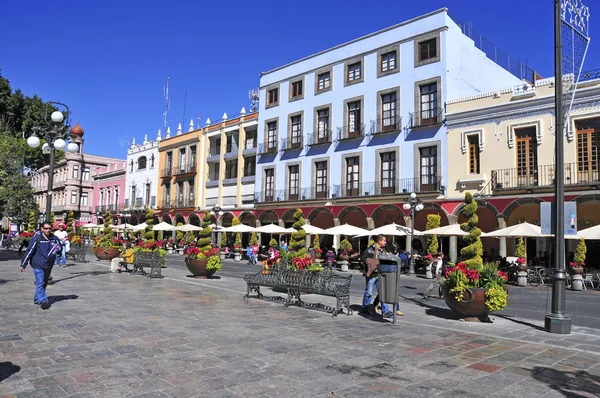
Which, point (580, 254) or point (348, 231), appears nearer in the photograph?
point (580, 254)

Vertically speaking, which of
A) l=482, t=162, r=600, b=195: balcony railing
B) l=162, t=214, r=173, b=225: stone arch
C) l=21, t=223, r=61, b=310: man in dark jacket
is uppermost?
l=482, t=162, r=600, b=195: balcony railing

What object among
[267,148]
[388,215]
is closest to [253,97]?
[267,148]

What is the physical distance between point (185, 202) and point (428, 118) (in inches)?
1020

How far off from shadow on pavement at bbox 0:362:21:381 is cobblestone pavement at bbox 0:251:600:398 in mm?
10

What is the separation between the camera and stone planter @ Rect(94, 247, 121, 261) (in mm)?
22562

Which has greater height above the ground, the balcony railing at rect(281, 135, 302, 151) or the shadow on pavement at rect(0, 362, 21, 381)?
the balcony railing at rect(281, 135, 302, 151)

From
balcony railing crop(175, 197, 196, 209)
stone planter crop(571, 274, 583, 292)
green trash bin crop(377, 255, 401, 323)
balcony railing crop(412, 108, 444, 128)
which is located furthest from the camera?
balcony railing crop(175, 197, 196, 209)

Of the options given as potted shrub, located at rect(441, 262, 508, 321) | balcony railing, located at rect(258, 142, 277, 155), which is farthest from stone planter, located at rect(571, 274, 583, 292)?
balcony railing, located at rect(258, 142, 277, 155)

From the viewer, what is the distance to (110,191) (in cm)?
5700

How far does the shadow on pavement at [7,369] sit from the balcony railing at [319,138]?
90.2 ft

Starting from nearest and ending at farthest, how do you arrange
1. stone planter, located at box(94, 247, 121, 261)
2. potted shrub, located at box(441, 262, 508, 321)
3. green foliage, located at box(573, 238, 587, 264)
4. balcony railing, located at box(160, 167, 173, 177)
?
potted shrub, located at box(441, 262, 508, 321) < green foliage, located at box(573, 238, 587, 264) < stone planter, located at box(94, 247, 121, 261) < balcony railing, located at box(160, 167, 173, 177)

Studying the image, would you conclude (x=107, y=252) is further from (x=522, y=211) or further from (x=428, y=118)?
(x=522, y=211)

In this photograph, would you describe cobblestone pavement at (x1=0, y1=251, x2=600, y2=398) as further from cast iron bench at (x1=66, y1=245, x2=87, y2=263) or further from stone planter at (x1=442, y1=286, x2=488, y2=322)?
cast iron bench at (x1=66, y1=245, x2=87, y2=263)

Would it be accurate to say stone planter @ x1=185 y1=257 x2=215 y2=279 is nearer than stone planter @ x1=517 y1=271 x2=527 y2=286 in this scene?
Yes
